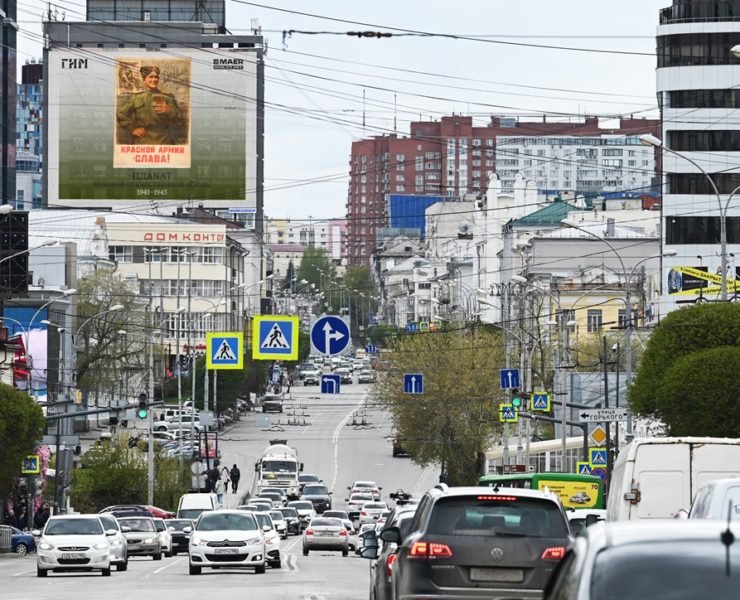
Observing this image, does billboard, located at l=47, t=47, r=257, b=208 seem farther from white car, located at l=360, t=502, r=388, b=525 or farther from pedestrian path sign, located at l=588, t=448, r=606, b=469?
pedestrian path sign, located at l=588, t=448, r=606, b=469

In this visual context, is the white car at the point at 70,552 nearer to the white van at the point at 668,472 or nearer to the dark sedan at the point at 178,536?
the white van at the point at 668,472

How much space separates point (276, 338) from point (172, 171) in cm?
5798

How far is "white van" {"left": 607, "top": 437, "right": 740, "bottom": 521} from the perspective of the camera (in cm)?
2541

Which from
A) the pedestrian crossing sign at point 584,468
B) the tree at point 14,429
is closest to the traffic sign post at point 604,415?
the pedestrian crossing sign at point 584,468

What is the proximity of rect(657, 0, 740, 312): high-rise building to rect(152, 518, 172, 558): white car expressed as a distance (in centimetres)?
4445

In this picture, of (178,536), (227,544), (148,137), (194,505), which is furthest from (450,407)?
(227,544)

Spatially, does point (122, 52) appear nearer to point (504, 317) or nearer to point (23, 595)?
point (504, 317)

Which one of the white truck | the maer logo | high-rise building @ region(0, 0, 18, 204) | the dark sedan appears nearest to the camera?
the dark sedan

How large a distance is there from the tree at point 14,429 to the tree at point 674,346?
16877mm

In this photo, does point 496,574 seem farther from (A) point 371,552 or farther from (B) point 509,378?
(B) point 509,378

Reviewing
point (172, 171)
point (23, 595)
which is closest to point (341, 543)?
point (23, 595)

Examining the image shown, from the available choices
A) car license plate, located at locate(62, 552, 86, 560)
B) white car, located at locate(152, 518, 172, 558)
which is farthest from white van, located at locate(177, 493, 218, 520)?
car license plate, located at locate(62, 552, 86, 560)

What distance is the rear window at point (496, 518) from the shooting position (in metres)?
17.0

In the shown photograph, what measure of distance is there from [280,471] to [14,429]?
38.6m
